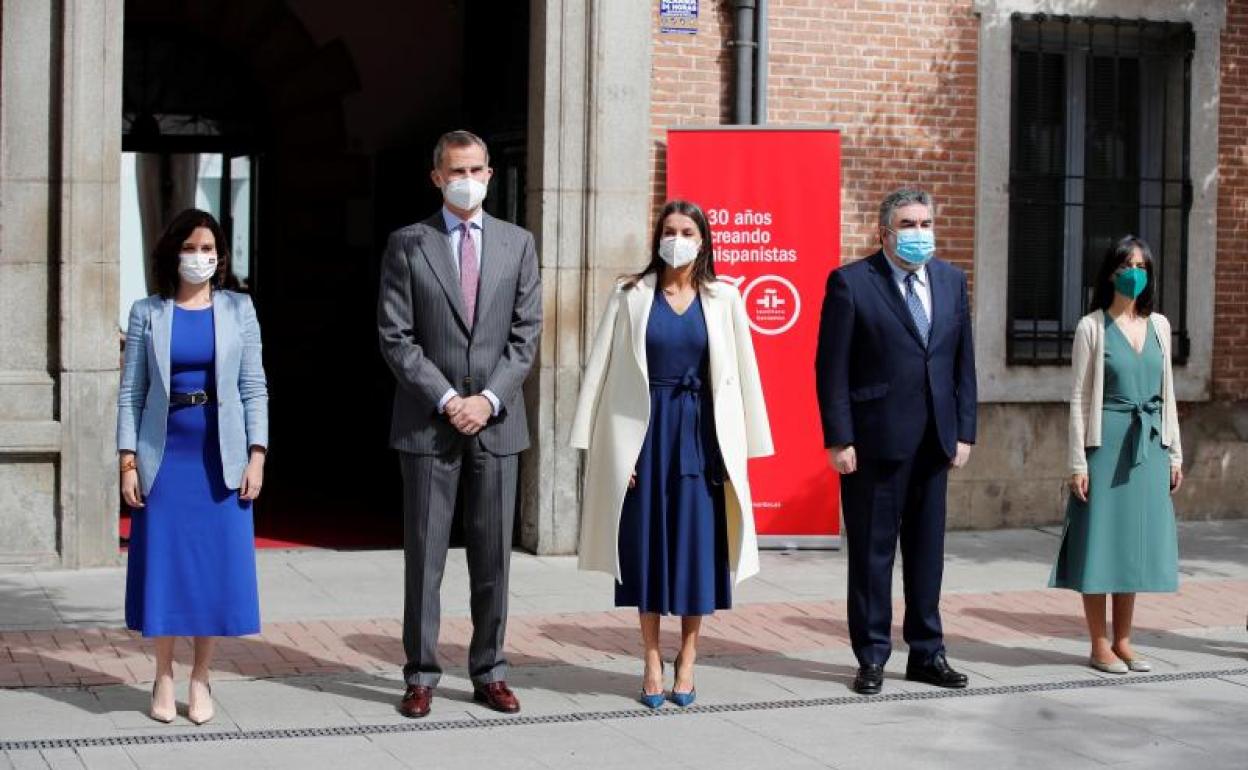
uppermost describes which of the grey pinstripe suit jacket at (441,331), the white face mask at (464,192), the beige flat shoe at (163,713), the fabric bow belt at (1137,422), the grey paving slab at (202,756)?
the white face mask at (464,192)

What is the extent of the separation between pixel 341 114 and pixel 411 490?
901cm

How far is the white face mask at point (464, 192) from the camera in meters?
7.59

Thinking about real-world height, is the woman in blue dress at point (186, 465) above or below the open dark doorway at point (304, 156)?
below

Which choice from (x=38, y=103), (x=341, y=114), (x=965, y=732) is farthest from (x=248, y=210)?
(x=965, y=732)

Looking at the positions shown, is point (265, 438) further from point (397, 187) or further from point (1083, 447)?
point (397, 187)

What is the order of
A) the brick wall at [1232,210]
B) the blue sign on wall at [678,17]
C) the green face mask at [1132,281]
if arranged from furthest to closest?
the brick wall at [1232,210]
the blue sign on wall at [678,17]
the green face mask at [1132,281]

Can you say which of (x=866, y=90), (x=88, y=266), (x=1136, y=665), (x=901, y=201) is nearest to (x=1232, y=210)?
(x=866, y=90)

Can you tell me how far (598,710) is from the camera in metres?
7.66

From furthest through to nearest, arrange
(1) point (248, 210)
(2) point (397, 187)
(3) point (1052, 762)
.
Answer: (1) point (248, 210) → (2) point (397, 187) → (3) point (1052, 762)

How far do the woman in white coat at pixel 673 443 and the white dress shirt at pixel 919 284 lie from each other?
2.28 feet

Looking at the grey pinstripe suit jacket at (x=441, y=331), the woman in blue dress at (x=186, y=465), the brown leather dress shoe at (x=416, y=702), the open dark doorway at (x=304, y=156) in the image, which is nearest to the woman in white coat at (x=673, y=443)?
the grey pinstripe suit jacket at (x=441, y=331)

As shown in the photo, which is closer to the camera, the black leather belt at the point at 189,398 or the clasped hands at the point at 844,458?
the black leather belt at the point at 189,398

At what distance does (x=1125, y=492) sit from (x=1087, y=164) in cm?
513

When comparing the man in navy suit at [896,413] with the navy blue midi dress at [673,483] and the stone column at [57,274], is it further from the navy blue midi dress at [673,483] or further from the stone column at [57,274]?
the stone column at [57,274]
